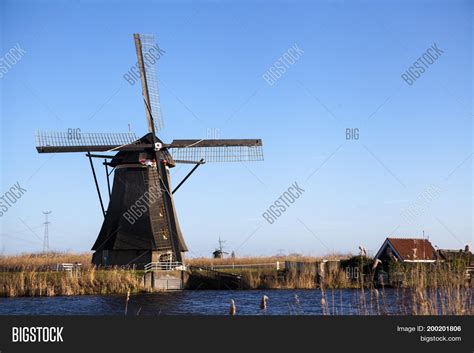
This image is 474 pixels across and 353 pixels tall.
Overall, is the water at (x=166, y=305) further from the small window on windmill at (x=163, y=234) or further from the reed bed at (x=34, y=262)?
the small window on windmill at (x=163, y=234)

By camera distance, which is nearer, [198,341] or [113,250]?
[198,341]

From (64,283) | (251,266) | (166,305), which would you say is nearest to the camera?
(166,305)

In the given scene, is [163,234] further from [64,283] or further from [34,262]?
[34,262]

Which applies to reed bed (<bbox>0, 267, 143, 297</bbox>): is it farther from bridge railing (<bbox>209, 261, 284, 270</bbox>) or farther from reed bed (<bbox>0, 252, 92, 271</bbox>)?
bridge railing (<bbox>209, 261, 284, 270</bbox>)

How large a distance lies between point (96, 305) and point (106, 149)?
1065 cm

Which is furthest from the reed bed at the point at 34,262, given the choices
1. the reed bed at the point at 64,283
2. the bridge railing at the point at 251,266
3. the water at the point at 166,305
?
the bridge railing at the point at 251,266

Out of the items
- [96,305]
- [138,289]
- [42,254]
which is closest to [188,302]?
[96,305]

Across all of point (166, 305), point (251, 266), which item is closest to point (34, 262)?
point (251, 266)

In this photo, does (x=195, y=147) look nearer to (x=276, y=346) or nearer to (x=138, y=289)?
(x=138, y=289)

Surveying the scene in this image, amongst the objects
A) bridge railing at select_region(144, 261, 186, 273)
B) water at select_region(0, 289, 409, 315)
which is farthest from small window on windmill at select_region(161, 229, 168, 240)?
water at select_region(0, 289, 409, 315)

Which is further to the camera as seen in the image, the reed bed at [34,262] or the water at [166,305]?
the reed bed at [34,262]

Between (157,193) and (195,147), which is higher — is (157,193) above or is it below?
below

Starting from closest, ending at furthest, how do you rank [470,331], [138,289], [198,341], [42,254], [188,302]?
[198,341]
[470,331]
[188,302]
[138,289]
[42,254]

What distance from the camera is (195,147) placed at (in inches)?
1176
